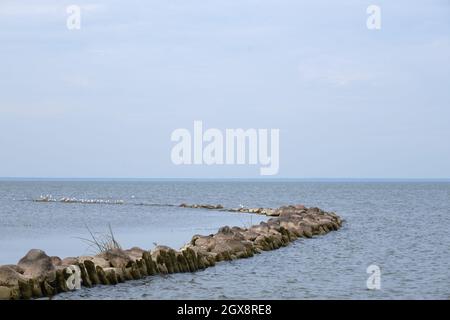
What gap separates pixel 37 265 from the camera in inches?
687

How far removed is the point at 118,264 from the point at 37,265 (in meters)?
2.77

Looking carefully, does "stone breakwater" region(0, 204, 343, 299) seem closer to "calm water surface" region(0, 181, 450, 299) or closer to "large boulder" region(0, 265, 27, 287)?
"large boulder" region(0, 265, 27, 287)

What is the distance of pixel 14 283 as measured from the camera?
642 inches

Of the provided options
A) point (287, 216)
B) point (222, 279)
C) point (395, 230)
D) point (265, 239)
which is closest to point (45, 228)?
point (287, 216)

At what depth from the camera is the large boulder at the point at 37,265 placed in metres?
17.2

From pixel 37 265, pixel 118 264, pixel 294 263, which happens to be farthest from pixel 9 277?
pixel 294 263

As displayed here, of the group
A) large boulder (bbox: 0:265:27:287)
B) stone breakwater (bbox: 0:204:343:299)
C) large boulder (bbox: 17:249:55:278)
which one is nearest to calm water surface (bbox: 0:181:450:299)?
stone breakwater (bbox: 0:204:343:299)

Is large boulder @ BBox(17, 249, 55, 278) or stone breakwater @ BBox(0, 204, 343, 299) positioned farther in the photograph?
large boulder @ BBox(17, 249, 55, 278)

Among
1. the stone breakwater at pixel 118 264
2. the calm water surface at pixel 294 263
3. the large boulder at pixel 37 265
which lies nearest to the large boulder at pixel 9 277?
the stone breakwater at pixel 118 264

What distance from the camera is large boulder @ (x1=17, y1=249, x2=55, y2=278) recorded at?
56.6ft

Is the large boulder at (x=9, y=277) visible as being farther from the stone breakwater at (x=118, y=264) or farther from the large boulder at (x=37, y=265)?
the large boulder at (x=37, y=265)

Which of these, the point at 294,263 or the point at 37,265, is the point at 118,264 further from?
the point at 294,263

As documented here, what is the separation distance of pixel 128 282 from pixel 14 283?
3.68m
